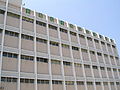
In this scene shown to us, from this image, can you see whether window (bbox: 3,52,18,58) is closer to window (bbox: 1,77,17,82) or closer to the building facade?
the building facade

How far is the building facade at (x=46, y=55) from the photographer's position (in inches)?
940

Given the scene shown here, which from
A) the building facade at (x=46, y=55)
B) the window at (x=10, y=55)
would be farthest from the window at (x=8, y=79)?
the window at (x=10, y=55)

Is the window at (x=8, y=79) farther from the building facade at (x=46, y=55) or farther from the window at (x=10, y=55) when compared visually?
the window at (x=10, y=55)

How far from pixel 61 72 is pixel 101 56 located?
51.4ft

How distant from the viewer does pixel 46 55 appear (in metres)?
28.0

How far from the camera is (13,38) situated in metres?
25.2

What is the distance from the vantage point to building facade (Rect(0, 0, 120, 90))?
→ 2388cm

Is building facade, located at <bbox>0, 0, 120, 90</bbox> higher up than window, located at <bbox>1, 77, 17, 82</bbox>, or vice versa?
building facade, located at <bbox>0, 0, 120, 90</bbox>

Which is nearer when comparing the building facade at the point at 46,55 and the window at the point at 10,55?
the window at the point at 10,55

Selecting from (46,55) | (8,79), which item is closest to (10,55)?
(8,79)

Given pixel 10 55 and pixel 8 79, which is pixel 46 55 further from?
pixel 8 79

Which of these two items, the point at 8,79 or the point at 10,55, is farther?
the point at 10,55

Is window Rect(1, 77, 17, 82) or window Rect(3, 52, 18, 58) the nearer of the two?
window Rect(1, 77, 17, 82)

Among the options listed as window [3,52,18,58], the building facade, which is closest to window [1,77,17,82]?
the building facade
